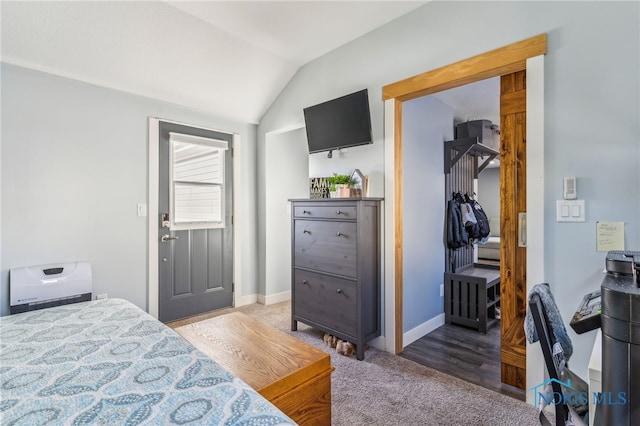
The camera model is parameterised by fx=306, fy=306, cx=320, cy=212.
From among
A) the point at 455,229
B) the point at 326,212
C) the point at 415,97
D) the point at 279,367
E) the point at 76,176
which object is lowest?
the point at 279,367

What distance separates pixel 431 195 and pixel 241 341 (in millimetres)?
2340

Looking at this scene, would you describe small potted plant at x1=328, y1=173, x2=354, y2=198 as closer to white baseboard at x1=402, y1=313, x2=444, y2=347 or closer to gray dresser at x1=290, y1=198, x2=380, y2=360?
gray dresser at x1=290, y1=198, x2=380, y2=360

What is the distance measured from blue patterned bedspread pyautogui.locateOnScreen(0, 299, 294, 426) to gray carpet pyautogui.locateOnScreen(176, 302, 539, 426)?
3.45 feet

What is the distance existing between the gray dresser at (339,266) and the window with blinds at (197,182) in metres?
1.16

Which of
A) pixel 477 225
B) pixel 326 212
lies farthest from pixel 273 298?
pixel 477 225

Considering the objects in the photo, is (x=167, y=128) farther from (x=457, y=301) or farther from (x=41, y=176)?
(x=457, y=301)

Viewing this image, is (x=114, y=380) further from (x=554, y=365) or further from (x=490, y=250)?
(x=490, y=250)

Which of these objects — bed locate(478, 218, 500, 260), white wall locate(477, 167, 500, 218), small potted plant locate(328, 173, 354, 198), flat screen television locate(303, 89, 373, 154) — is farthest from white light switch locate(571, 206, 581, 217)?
white wall locate(477, 167, 500, 218)

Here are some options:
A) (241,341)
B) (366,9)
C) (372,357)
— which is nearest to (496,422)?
(372,357)

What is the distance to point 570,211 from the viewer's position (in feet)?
5.56

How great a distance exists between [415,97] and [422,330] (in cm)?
212

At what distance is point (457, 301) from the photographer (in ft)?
10.5

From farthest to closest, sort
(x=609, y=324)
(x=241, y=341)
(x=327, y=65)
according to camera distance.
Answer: (x=327, y=65)
(x=241, y=341)
(x=609, y=324)

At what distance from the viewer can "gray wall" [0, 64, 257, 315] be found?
2416 mm
